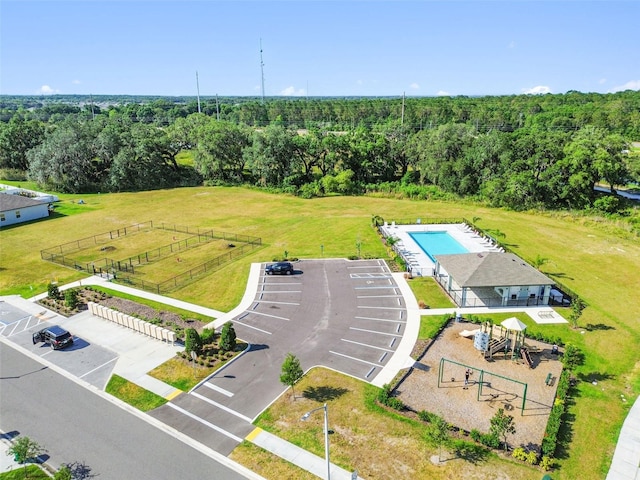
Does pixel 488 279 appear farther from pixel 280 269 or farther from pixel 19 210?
pixel 19 210

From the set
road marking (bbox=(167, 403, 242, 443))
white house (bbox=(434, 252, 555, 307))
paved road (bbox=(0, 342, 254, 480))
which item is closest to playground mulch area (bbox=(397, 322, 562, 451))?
white house (bbox=(434, 252, 555, 307))

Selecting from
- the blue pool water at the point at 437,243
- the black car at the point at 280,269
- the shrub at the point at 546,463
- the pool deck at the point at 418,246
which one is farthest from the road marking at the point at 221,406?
the blue pool water at the point at 437,243

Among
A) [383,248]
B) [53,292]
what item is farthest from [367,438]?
[53,292]

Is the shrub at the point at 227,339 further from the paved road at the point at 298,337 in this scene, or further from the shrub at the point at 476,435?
the shrub at the point at 476,435

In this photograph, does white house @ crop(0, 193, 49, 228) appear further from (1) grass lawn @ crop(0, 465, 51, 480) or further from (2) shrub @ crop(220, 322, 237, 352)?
(1) grass lawn @ crop(0, 465, 51, 480)

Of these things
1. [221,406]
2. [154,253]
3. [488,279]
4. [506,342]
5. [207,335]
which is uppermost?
[488,279]

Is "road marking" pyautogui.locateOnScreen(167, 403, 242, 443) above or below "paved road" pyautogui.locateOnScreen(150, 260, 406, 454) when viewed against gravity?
below

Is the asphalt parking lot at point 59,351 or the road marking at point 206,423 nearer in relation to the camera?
the road marking at point 206,423
